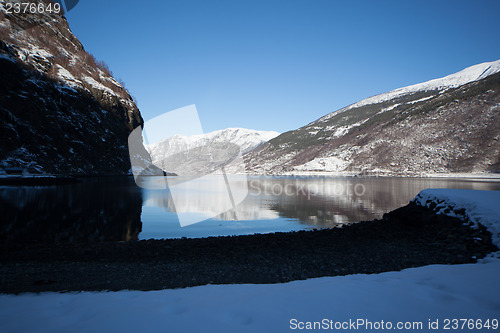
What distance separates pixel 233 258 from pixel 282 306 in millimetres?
7545

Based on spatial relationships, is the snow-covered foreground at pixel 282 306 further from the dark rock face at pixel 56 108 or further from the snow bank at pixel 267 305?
the dark rock face at pixel 56 108

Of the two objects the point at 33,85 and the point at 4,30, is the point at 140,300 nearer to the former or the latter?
the point at 33,85

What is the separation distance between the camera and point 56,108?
2926 inches

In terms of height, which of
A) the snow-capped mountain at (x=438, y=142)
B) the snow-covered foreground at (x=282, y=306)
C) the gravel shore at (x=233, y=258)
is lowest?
the gravel shore at (x=233, y=258)

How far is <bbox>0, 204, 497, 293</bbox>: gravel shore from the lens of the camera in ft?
29.5

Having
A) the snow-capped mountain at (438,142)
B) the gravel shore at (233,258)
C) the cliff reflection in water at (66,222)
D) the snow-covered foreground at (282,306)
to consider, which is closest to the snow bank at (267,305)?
the snow-covered foreground at (282,306)

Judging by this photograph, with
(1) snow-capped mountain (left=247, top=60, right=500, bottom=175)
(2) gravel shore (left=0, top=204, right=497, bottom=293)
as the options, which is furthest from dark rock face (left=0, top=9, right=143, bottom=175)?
(1) snow-capped mountain (left=247, top=60, right=500, bottom=175)

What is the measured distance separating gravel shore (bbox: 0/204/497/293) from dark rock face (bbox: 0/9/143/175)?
59.9 meters

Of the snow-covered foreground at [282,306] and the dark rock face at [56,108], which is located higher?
the dark rock face at [56,108]

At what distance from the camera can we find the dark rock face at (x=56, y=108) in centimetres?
6134

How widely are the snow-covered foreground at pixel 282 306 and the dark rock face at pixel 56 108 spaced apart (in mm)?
67686

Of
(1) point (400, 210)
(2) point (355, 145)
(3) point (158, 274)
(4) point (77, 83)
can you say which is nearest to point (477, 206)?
(1) point (400, 210)

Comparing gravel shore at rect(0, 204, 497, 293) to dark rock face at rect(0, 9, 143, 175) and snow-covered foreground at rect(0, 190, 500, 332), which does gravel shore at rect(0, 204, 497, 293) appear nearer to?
snow-covered foreground at rect(0, 190, 500, 332)

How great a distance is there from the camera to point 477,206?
538 inches
